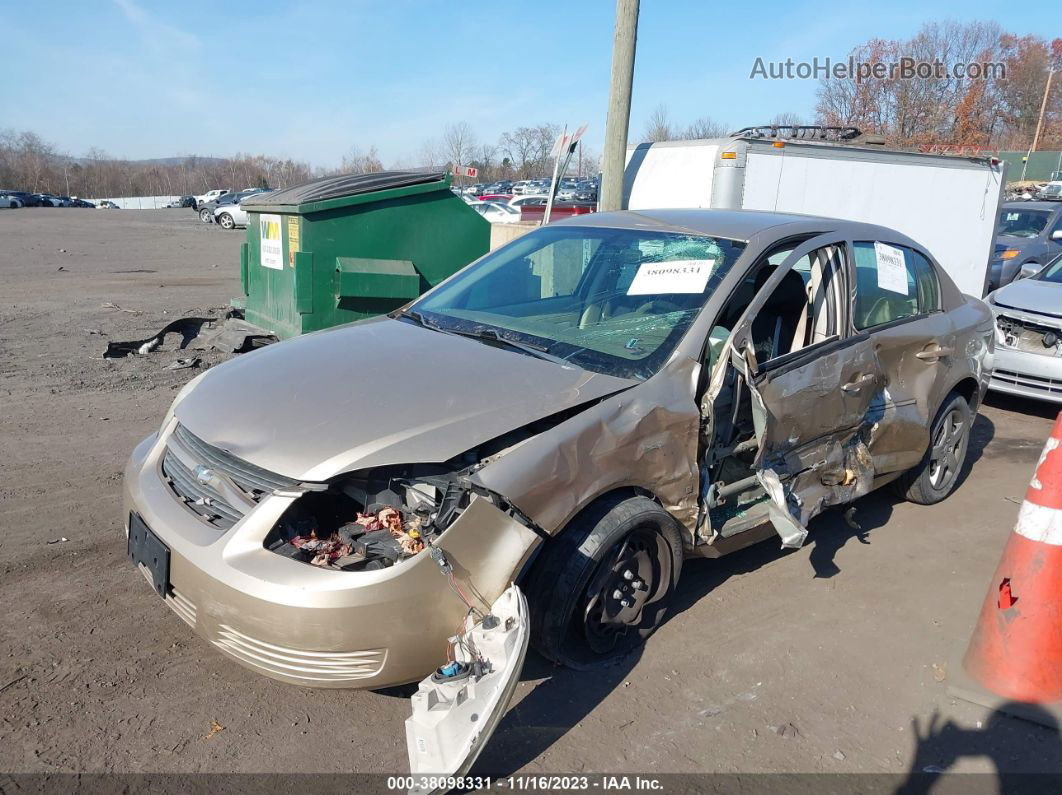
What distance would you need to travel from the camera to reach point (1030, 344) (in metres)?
7.16

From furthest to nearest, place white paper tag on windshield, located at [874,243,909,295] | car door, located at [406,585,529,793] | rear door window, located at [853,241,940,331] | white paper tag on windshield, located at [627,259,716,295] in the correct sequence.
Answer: white paper tag on windshield, located at [874,243,909,295]
rear door window, located at [853,241,940,331]
white paper tag on windshield, located at [627,259,716,295]
car door, located at [406,585,529,793]

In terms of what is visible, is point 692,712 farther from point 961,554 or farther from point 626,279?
point 961,554

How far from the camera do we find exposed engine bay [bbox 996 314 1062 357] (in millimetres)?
6961

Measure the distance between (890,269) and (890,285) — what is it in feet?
0.32

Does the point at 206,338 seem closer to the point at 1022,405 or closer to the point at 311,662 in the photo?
the point at 311,662

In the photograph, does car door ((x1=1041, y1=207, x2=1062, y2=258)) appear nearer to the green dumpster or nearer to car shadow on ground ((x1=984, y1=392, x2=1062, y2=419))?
car shadow on ground ((x1=984, y1=392, x2=1062, y2=419))

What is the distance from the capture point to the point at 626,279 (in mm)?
3850

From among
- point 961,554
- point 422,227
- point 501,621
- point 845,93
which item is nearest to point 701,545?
point 501,621

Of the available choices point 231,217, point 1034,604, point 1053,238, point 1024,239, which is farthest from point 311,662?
point 231,217

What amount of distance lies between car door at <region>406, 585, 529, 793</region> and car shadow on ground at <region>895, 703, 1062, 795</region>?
4.49 ft

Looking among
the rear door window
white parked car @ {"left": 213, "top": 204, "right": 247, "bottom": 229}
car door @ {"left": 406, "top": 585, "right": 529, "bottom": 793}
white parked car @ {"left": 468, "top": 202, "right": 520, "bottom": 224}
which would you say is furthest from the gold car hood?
white parked car @ {"left": 213, "top": 204, "right": 247, "bottom": 229}

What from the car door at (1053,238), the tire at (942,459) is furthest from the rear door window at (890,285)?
the car door at (1053,238)

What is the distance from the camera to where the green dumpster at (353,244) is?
21.9ft

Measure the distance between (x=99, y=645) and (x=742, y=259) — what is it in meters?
3.13
